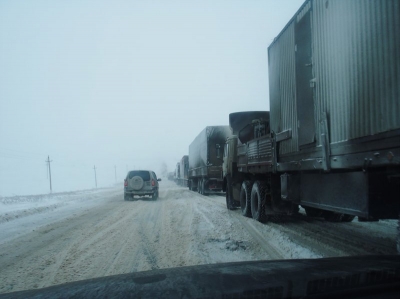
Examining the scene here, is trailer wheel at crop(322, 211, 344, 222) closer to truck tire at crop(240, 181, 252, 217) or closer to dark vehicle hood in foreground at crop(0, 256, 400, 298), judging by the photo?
truck tire at crop(240, 181, 252, 217)

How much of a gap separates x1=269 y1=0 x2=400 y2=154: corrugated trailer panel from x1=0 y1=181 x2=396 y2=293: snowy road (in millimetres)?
2053

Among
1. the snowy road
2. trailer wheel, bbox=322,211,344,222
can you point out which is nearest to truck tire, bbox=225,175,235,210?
the snowy road

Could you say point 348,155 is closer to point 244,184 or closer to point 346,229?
point 346,229

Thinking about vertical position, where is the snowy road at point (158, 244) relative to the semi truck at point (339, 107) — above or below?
below

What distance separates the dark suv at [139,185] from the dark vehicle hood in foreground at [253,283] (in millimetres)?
15673

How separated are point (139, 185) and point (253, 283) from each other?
642 inches

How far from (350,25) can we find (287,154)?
10.1 feet

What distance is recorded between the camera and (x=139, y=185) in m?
18.2

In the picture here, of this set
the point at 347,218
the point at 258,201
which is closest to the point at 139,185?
the point at 258,201

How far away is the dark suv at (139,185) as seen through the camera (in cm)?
1820

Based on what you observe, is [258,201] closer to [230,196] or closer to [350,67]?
[230,196]

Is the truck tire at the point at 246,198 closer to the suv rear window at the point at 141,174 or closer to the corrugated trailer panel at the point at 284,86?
the corrugated trailer panel at the point at 284,86

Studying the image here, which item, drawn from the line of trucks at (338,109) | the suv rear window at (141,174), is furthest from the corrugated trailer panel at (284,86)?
the suv rear window at (141,174)

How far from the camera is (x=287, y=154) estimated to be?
21.9ft
